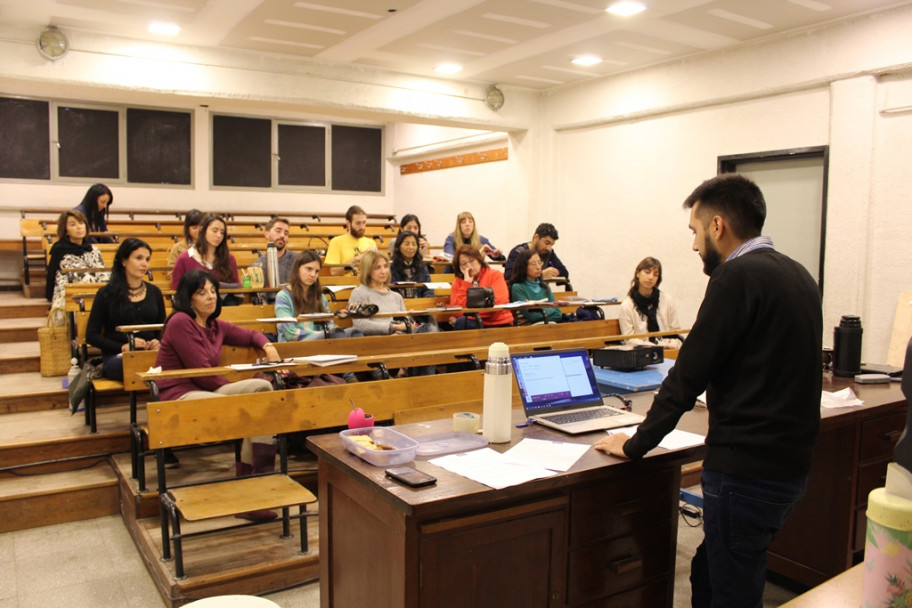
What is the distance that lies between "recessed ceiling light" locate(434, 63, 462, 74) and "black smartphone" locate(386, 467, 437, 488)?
5628 mm

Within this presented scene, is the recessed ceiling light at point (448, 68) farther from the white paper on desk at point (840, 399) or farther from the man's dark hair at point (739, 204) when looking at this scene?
the man's dark hair at point (739, 204)

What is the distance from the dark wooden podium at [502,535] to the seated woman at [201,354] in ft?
4.18

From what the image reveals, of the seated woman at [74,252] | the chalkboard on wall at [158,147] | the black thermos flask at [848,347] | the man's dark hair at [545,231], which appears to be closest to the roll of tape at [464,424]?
the black thermos flask at [848,347]

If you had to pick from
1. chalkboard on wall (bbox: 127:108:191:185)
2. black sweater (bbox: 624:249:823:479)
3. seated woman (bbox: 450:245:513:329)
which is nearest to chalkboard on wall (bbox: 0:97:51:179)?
chalkboard on wall (bbox: 127:108:191:185)

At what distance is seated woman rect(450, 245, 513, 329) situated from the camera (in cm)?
525

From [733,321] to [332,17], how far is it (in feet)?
15.0

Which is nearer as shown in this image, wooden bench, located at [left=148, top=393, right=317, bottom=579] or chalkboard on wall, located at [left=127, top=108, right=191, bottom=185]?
wooden bench, located at [left=148, top=393, right=317, bottom=579]

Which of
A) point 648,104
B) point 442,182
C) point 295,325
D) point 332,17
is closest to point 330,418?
point 295,325

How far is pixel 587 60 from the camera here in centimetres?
659

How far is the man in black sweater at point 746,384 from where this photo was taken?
169cm

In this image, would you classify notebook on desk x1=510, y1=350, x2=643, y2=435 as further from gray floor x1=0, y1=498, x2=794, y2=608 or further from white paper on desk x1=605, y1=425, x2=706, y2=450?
gray floor x1=0, y1=498, x2=794, y2=608

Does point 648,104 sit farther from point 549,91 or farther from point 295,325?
point 295,325

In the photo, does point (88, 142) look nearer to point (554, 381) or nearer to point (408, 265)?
point (408, 265)

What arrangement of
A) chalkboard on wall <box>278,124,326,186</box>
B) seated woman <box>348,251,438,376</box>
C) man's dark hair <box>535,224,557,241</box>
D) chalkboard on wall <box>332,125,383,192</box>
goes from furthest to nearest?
chalkboard on wall <box>332,125,383,192</box> → chalkboard on wall <box>278,124,326,186</box> → man's dark hair <box>535,224,557,241</box> → seated woman <box>348,251,438,376</box>
